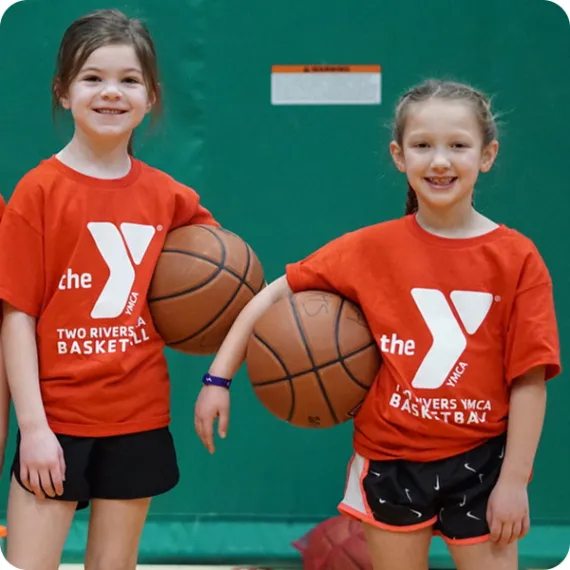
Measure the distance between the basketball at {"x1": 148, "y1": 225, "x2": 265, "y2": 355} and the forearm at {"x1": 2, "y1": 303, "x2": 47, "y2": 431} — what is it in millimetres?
360

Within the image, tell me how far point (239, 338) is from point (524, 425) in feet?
2.68

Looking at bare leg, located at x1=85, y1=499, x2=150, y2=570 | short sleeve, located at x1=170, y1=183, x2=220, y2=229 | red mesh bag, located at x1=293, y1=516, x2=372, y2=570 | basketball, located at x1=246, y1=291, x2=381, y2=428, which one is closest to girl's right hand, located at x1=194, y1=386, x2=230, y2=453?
basketball, located at x1=246, y1=291, x2=381, y2=428

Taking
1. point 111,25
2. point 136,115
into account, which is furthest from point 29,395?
point 111,25

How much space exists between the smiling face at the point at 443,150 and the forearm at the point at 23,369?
1.13 metres

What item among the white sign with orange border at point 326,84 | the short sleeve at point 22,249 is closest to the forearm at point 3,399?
the short sleeve at point 22,249

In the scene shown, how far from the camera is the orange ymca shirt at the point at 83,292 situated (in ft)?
7.45

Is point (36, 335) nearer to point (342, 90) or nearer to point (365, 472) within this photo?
point (365, 472)

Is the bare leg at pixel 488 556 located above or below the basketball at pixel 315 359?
below

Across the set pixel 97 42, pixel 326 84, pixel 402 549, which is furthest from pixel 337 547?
pixel 97 42

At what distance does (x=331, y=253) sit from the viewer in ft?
7.86

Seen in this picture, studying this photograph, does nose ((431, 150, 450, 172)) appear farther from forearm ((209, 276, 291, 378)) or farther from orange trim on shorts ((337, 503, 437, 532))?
orange trim on shorts ((337, 503, 437, 532))

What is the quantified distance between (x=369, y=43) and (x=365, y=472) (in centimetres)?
225

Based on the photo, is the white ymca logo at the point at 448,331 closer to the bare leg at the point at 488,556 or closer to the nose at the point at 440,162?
the nose at the point at 440,162

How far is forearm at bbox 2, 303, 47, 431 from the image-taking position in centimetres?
226
